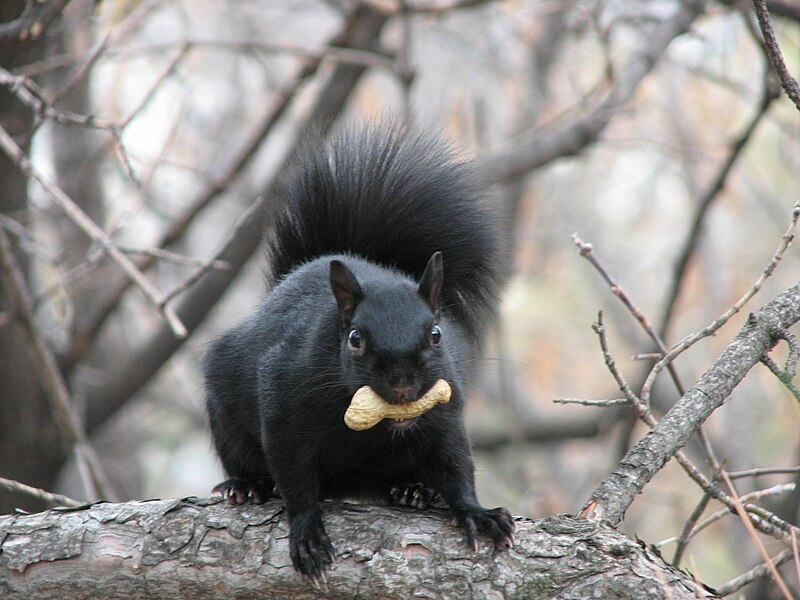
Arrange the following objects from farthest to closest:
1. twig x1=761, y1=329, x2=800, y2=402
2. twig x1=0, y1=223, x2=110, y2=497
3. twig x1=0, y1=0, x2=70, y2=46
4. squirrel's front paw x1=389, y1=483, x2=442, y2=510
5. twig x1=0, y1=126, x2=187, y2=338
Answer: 1. twig x1=0, y1=223, x2=110, y2=497
2. twig x1=0, y1=0, x2=70, y2=46
3. twig x1=0, y1=126, x2=187, y2=338
4. squirrel's front paw x1=389, y1=483, x2=442, y2=510
5. twig x1=761, y1=329, x2=800, y2=402

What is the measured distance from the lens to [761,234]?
838 cm

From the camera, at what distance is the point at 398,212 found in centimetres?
283

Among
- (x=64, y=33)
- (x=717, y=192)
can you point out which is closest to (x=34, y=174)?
(x=64, y=33)

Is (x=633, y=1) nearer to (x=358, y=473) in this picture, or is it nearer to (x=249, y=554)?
(x=358, y=473)

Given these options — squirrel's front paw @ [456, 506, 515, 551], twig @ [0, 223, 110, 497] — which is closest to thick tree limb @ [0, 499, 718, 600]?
squirrel's front paw @ [456, 506, 515, 551]

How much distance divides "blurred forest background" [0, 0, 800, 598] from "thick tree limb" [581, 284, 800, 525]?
9.5 inches

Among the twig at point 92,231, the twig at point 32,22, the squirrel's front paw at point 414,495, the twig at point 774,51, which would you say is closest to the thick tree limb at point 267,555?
the squirrel's front paw at point 414,495

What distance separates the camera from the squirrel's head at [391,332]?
2084 millimetres

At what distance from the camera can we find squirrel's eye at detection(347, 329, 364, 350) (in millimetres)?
2195

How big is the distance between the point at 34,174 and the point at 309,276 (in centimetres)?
97

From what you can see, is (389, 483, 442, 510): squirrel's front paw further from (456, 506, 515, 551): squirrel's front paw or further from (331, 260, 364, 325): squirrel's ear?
(331, 260, 364, 325): squirrel's ear

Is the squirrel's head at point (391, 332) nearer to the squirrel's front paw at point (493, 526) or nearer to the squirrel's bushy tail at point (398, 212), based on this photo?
the squirrel's front paw at point (493, 526)

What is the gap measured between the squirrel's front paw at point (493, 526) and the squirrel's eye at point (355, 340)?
0.45 meters

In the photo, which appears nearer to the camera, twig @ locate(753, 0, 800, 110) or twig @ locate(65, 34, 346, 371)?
twig @ locate(753, 0, 800, 110)
